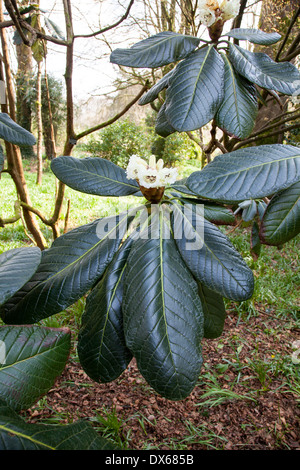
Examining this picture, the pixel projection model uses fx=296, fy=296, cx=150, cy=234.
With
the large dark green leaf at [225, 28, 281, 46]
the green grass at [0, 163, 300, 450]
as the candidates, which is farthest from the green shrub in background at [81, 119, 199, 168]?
the large dark green leaf at [225, 28, 281, 46]

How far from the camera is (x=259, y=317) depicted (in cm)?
219

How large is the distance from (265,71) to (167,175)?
37cm

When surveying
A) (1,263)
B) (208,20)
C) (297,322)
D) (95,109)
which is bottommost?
(297,322)

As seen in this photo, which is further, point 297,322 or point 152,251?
point 297,322

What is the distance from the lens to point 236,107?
75 centimetres

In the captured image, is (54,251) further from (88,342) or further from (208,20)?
(208,20)

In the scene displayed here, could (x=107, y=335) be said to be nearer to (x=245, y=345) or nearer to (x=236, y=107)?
(x=236, y=107)

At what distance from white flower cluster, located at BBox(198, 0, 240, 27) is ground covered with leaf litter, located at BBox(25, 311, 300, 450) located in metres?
1.48

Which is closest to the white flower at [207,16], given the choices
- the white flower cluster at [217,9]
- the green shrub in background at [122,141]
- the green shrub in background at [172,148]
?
the white flower cluster at [217,9]

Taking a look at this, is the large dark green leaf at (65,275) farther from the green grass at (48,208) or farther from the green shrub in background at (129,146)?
the green shrub in background at (129,146)

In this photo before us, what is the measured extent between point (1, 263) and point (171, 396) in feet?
1.39

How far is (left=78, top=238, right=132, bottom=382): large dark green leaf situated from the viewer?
0.66m

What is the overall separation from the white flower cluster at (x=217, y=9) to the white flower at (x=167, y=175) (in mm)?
413

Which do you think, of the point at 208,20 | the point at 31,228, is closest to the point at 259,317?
the point at 31,228
